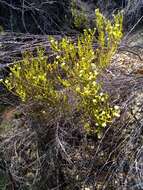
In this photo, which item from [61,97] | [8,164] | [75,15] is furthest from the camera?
[75,15]

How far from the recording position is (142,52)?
4.06 meters

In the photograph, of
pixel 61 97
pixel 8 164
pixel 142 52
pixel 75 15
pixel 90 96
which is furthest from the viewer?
pixel 75 15

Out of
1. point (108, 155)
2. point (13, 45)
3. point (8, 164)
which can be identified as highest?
point (13, 45)

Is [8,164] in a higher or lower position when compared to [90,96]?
lower

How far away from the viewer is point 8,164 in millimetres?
3695

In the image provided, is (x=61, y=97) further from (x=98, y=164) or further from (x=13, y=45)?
(x=13, y=45)

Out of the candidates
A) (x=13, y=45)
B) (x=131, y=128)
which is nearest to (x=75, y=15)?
(x=13, y=45)

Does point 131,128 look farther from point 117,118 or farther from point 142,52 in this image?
point 142,52

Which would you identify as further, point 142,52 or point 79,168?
point 142,52

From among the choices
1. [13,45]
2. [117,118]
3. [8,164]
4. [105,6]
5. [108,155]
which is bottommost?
[8,164]

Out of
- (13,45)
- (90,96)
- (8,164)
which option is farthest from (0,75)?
(90,96)

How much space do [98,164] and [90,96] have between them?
20.8 inches

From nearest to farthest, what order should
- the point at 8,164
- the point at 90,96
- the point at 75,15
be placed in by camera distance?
the point at 90,96
the point at 8,164
the point at 75,15

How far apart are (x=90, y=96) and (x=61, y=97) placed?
1.05ft
